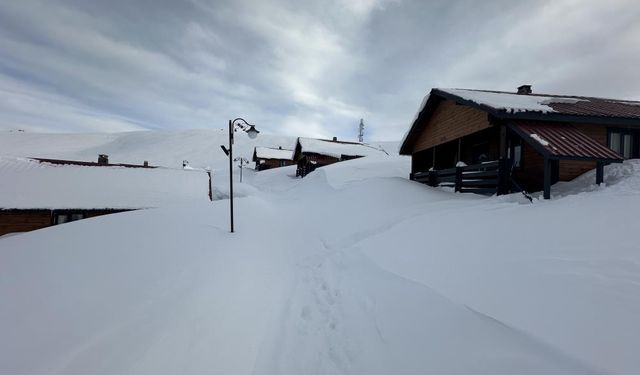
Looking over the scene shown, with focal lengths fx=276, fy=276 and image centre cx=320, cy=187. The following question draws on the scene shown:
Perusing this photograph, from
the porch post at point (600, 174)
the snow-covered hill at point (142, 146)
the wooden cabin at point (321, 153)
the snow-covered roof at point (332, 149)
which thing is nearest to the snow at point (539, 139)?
the porch post at point (600, 174)

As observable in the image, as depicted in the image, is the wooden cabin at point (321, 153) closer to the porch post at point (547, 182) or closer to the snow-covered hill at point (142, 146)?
the porch post at point (547, 182)

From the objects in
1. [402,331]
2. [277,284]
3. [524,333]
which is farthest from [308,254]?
[524,333]

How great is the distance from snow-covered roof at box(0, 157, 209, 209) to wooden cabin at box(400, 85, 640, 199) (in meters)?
15.9

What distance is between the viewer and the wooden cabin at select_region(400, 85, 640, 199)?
7909 millimetres

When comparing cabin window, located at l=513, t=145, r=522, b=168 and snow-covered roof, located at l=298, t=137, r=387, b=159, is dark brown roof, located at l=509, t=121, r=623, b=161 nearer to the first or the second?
cabin window, located at l=513, t=145, r=522, b=168

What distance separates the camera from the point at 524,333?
9.21 ft

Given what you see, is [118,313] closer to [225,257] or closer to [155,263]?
[155,263]

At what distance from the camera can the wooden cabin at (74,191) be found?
14.1m

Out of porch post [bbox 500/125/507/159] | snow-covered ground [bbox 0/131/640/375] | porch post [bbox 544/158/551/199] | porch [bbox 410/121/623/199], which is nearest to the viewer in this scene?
snow-covered ground [bbox 0/131/640/375]

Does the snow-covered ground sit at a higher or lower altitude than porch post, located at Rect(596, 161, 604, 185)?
lower

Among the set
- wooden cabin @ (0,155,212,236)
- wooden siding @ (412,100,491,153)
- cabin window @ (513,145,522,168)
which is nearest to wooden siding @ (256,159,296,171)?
wooden cabin @ (0,155,212,236)

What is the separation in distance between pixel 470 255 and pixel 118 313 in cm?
557

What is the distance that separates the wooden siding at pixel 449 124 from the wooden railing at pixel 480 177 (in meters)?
1.66

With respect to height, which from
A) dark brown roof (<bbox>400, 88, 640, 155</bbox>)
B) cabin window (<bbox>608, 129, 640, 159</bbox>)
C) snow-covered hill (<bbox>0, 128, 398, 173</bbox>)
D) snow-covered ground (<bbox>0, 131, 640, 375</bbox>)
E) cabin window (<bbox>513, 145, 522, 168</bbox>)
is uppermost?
snow-covered hill (<bbox>0, 128, 398, 173</bbox>)
